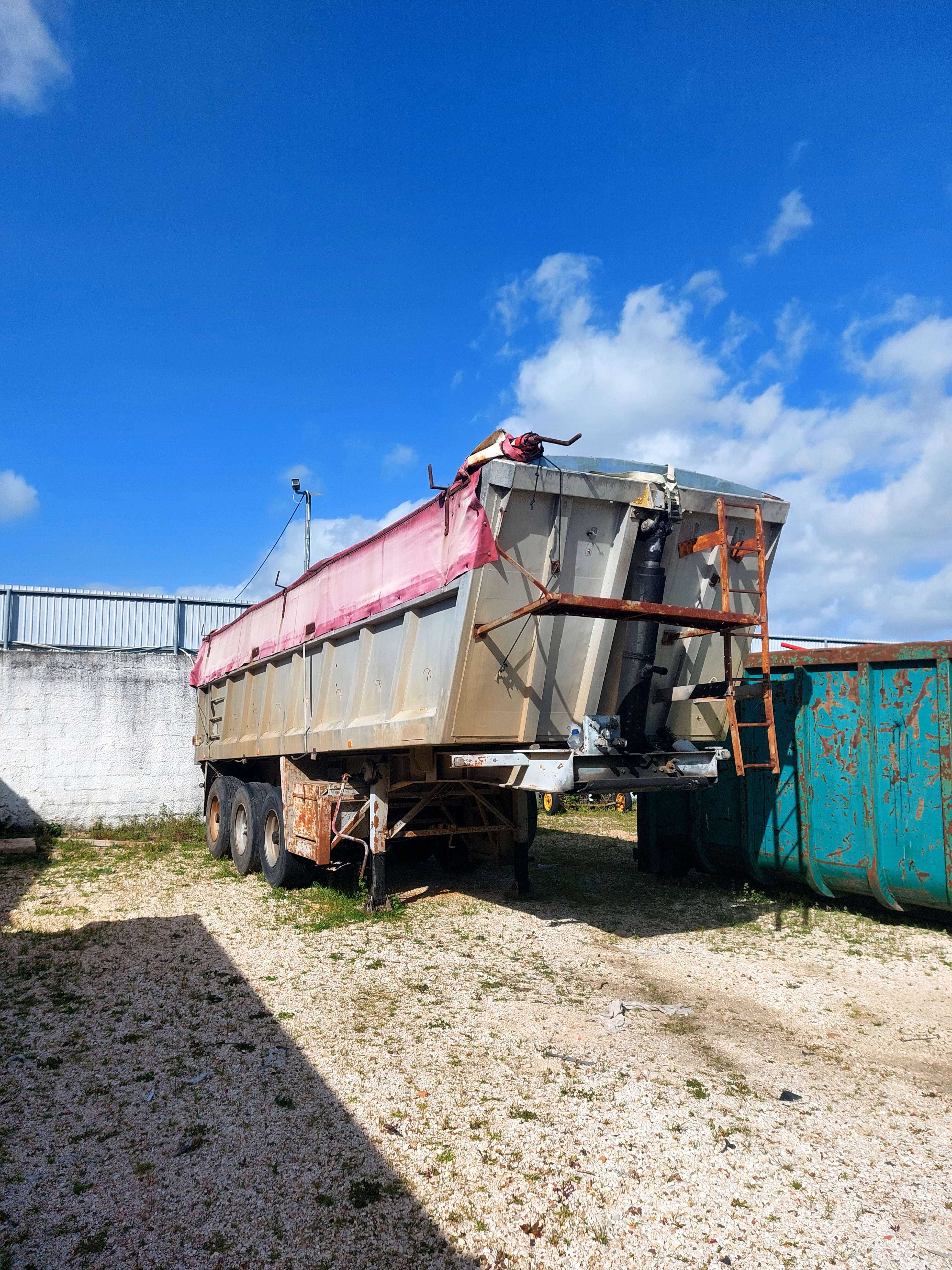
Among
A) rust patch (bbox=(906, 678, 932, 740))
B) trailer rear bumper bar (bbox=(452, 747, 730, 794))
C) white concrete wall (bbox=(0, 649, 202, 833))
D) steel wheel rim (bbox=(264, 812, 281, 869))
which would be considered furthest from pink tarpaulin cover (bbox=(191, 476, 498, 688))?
white concrete wall (bbox=(0, 649, 202, 833))

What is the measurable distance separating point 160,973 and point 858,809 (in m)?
5.90

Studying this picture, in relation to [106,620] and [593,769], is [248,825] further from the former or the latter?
[106,620]

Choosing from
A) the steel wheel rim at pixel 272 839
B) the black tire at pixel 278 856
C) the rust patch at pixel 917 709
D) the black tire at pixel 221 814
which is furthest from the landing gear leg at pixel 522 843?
the black tire at pixel 221 814

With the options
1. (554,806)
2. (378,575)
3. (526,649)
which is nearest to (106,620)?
(554,806)

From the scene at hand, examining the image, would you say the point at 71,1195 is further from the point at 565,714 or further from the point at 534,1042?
the point at 565,714

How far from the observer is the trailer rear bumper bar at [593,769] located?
5590mm

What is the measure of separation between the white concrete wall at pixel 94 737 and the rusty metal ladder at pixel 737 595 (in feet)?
35.4

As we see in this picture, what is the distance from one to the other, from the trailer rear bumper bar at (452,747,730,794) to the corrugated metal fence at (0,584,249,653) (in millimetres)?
10819

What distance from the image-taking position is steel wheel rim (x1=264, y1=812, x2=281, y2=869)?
358 inches

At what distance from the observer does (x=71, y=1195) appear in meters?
3.24

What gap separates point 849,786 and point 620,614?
3.40 m

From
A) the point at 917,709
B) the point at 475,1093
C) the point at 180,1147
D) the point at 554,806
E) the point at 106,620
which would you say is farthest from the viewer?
the point at 106,620

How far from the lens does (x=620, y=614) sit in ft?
18.1

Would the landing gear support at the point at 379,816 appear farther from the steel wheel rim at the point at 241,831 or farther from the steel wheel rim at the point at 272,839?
the steel wheel rim at the point at 241,831
